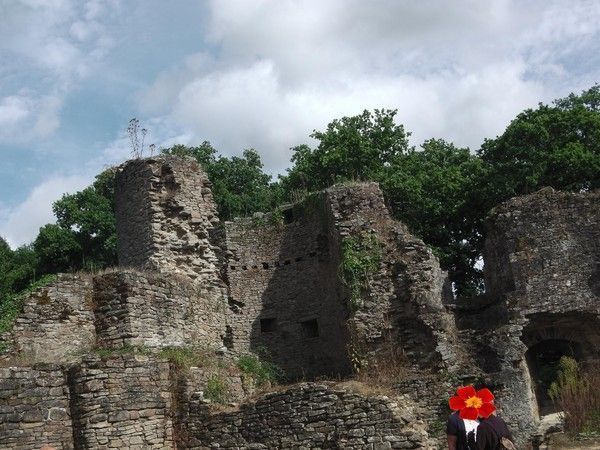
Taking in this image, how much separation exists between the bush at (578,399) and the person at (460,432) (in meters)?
7.42

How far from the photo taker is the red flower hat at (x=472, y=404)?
24.4 feet

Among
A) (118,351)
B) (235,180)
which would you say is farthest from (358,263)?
(235,180)

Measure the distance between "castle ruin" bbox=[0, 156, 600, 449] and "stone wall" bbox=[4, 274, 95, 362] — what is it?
30 millimetres

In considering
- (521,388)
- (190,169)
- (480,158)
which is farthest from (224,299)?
(480,158)

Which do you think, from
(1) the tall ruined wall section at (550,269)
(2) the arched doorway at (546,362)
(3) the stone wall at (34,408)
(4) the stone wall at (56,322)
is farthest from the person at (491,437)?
(2) the arched doorway at (546,362)

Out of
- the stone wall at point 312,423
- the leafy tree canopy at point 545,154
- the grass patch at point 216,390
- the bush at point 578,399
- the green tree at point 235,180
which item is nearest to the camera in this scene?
the stone wall at point 312,423

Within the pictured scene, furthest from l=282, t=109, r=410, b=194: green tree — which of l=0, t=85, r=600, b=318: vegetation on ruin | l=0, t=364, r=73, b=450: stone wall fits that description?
l=0, t=364, r=73, b=450: stone wall

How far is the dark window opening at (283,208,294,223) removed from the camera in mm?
22172

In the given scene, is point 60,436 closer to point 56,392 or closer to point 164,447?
point 56,392

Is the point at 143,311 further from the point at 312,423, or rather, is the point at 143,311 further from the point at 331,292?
the point at 331,292

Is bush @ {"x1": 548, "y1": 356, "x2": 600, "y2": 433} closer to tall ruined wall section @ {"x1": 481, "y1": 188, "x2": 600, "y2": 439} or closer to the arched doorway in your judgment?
tall ruined wall section @ {"x1": 481, "y1": 188, "x2": 600, "y2": 439}

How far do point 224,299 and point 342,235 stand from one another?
392 centimetres

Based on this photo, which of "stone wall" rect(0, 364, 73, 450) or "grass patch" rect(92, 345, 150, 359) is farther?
"grass patch" rect(92, 345, 150, 359)

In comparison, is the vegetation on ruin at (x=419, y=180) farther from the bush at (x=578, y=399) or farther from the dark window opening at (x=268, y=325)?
the bush at (x=578, y=399)
